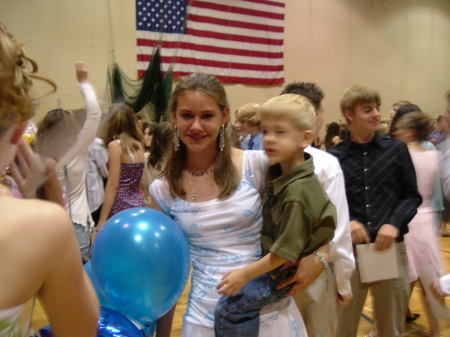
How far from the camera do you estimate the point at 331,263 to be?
204 centimetres

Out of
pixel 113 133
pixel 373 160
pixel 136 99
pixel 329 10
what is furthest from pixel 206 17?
pixel 373 160

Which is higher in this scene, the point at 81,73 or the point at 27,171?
the point at 81,73

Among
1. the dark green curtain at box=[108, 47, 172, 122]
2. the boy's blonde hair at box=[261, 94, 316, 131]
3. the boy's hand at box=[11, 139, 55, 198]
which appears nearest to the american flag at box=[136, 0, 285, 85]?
the dark green curtain at box=[108, 47, 172, 122]

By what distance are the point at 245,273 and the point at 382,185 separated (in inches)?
55.5

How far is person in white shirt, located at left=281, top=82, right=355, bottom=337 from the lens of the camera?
6.13 ft

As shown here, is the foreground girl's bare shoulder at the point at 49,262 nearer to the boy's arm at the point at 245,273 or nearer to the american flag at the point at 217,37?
the boy's arm at the point at 245,273

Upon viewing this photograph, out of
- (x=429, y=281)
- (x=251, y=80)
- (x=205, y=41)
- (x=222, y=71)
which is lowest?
(x=429, y=281)

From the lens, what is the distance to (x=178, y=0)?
30.1 feet

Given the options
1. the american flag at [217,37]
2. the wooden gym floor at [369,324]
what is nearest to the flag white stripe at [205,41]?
the american flag at [217,37]

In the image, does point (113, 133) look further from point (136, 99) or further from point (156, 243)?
point (136, 99)

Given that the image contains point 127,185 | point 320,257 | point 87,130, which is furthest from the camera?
point 127,185

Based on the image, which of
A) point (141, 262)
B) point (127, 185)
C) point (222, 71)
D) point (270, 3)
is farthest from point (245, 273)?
point (270, 3)

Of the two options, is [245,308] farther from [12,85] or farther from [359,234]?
[359,234]

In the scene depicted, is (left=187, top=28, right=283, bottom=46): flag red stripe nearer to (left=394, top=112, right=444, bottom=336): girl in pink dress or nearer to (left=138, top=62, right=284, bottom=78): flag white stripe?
(left=138, top=62, right=284, bottom=78): flag white stripe
